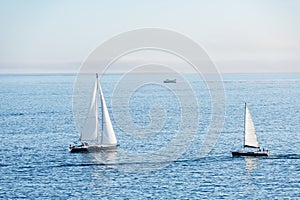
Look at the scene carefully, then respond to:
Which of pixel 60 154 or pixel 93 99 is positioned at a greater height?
pixel 93 99

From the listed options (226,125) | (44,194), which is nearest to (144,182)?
(44,194)

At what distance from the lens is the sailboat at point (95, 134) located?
102 metres

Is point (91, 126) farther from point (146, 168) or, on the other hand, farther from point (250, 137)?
point (250, 137)

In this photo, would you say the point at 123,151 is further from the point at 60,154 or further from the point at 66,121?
the point at 66,121

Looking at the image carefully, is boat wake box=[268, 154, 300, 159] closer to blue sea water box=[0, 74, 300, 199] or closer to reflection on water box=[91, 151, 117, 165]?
blue sea water box=[0, 74, 300, 199]

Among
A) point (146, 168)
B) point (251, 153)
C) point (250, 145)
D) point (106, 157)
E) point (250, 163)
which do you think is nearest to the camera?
point (146, 168)

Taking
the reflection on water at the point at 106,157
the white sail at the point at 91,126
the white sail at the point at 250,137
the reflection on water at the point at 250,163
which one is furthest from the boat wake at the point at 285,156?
the white sail at the point at 91,126

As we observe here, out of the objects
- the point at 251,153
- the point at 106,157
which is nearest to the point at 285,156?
the point at 251,153

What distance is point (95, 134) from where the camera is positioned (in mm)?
→ 106875

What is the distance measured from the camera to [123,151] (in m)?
103

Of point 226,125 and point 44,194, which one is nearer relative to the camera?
point 44,194

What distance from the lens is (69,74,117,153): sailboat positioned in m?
102

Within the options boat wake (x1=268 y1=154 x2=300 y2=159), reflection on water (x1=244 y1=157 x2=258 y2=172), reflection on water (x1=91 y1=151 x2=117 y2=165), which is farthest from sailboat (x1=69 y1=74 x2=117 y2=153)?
boat wake (x1=268 y1=154 x2=300 y2=159)

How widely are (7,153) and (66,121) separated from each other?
180 ft
